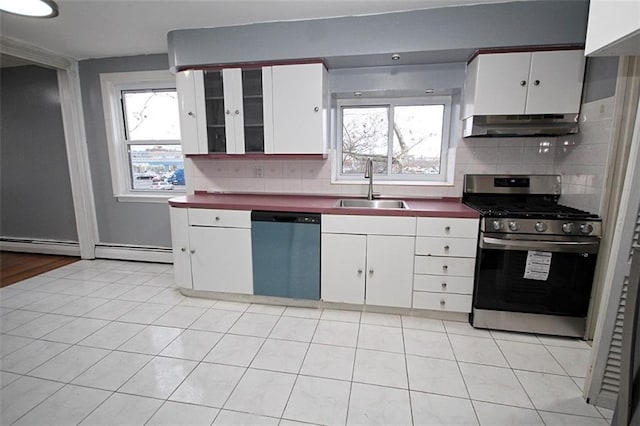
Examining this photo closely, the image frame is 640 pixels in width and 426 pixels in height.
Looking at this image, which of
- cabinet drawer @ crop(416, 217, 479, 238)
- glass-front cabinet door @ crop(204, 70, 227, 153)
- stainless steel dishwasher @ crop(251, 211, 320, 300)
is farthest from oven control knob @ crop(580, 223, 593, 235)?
glass-front cabinet door @ crop(204, 70, 227, 153)

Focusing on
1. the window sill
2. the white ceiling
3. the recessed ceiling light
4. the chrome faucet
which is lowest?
the window sill

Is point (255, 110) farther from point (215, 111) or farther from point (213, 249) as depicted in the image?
point (213, 249)

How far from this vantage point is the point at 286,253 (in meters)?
2.44

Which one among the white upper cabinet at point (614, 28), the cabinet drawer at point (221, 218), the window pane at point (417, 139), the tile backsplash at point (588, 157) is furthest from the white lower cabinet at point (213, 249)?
the tile backsplash at point (588, 157)

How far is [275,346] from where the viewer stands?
2.02m

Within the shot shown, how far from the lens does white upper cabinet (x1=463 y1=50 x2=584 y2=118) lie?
6.86 feet

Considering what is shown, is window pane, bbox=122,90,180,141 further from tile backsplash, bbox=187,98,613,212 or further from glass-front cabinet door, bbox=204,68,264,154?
glass-front cabinet door, bbox=204,68,264,154

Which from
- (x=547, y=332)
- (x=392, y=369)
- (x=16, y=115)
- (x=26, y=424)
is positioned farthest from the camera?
(x=16, y=115)

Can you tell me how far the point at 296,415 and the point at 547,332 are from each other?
185cm

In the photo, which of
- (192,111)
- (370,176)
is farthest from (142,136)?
(370,176)

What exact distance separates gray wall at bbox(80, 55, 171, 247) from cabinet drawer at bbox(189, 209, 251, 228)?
124 cm

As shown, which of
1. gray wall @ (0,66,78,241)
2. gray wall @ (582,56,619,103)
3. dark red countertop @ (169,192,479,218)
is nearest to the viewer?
gray wall @ (582,56,619,103)

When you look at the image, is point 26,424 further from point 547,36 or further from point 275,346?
point 547,36

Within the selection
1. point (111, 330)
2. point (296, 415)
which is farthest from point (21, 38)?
point (296, 415)
